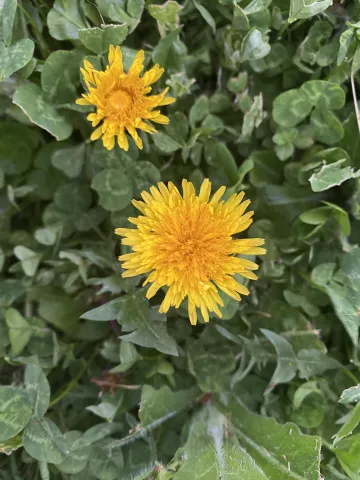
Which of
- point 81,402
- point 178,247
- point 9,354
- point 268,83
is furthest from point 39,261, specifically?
point 268,83

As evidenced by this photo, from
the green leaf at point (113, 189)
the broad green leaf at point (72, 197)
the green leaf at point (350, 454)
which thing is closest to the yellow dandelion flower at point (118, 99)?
the green leaf at point (113, 189)

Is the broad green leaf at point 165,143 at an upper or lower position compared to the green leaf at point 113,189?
upper

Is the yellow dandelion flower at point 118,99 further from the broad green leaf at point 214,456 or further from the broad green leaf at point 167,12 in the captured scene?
the broad green leaf at point 214,456

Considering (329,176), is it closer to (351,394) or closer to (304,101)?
(304,101)

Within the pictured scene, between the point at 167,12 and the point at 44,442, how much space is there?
4.19 feet

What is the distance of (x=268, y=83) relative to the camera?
1.71m

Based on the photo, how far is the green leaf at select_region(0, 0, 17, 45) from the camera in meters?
1.38

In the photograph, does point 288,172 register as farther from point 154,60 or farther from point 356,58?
point 154,60

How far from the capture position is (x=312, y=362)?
1618mm

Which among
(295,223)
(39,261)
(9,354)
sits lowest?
(9,354)

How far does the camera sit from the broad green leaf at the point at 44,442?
57.2 inches

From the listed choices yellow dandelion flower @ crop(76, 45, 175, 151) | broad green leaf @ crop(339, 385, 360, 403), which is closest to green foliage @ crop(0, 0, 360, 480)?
broad green leaf @ crop(339, 385, 360, 403)

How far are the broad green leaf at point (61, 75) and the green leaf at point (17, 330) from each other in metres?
0.68

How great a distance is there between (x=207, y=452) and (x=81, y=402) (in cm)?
49
